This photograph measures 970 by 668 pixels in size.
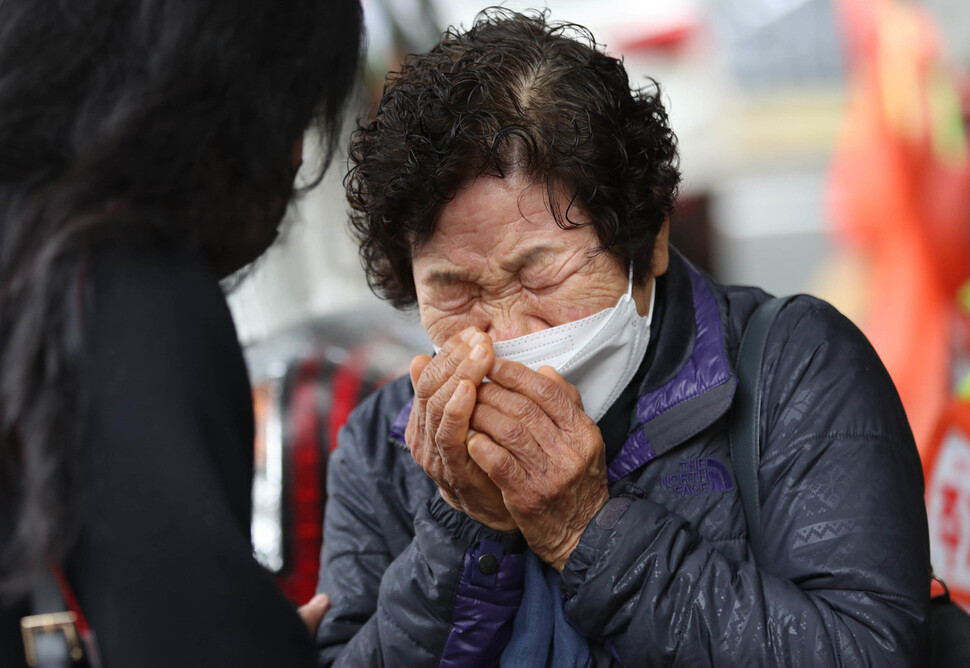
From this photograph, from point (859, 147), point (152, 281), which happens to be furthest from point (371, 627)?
point (859, 147)

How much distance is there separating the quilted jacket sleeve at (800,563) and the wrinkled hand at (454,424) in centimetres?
20

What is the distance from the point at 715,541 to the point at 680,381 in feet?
1.02

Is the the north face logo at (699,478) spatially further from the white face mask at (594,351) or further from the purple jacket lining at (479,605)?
the purple jacket lining at (479,605)

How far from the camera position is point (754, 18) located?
8742 mm

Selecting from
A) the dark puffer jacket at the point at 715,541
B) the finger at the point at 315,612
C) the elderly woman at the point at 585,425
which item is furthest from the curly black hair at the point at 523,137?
the finger at the point at 315,612

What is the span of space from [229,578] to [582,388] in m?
0.83

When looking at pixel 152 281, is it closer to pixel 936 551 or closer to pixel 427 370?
pixel 427 370

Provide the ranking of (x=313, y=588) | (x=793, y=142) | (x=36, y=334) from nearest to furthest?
(x=36, y=334)
(x=313, y=588)
(x=793, y=142)

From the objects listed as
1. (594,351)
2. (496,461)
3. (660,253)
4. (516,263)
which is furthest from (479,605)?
(660,253)

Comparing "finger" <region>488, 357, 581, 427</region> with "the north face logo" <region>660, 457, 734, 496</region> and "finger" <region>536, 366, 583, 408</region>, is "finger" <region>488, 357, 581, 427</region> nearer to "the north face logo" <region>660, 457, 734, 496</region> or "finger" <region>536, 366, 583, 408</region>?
"finger" <region>536, 366, 583, 408</region>

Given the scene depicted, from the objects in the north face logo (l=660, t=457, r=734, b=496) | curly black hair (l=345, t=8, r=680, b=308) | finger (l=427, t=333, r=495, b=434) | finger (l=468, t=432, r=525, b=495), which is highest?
curly black hair (l=345, t=8, r=680, b=308)

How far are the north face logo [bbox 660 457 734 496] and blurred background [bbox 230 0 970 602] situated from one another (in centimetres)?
85

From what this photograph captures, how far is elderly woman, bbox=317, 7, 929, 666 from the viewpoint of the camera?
5.63 feet

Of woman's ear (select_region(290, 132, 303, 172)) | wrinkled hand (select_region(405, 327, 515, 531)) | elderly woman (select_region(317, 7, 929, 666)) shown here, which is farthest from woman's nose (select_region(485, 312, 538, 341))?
woman's ear (select_region(290, 132, 303, 172))
